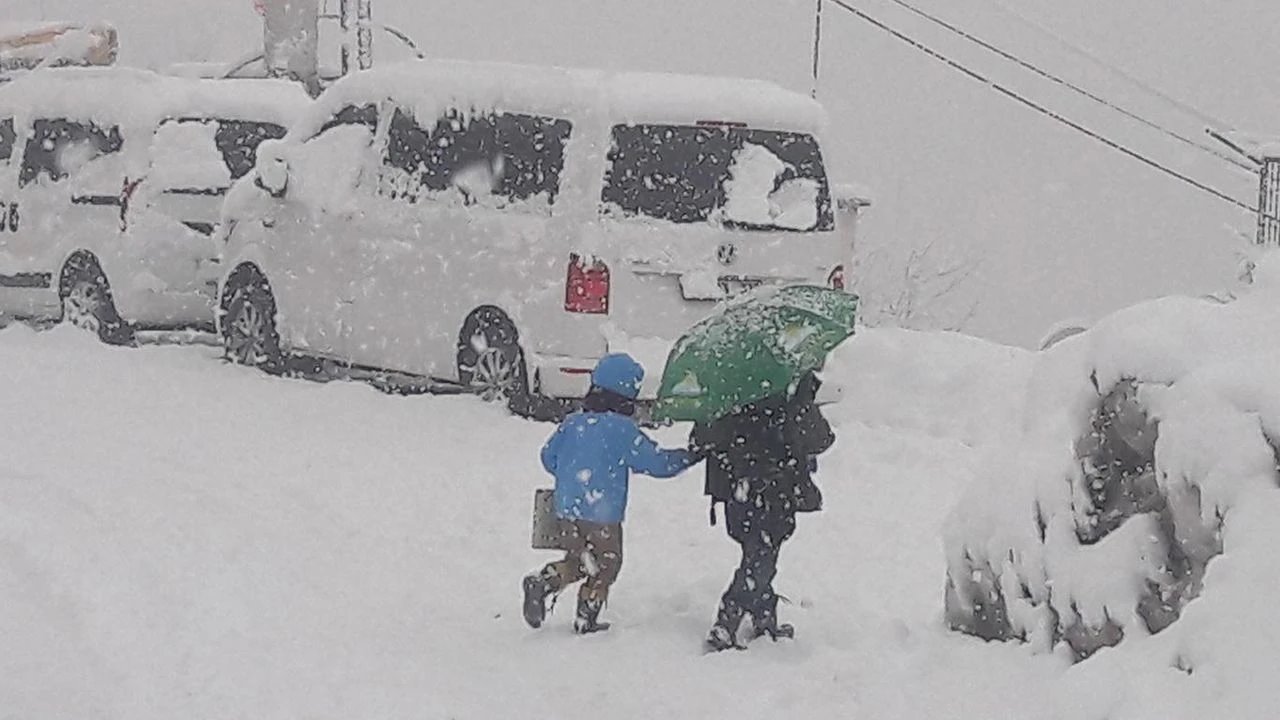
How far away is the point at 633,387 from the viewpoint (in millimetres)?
6891

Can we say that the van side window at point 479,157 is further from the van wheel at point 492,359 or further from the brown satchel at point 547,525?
the brown satchel at point 547,525

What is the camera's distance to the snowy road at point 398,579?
6152mm

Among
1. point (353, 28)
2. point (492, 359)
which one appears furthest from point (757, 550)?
point (353, 28)

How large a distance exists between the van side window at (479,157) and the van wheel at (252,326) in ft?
4.53

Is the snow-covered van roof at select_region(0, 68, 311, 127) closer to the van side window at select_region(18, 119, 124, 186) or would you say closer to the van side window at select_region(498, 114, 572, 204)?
the van side window at select_region(18, 119, 124, 186)

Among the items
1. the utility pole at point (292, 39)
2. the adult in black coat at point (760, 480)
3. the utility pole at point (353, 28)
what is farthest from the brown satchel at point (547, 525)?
the utility pole at point (353, 28)

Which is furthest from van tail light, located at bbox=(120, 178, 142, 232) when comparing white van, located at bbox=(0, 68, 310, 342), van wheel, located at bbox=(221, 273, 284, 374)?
van wheel, located at bbox=(221, 273, 284, 374)

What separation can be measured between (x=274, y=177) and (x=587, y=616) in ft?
22.0

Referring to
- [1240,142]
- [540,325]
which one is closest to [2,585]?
[540,325]

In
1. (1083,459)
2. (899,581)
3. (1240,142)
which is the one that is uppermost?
(1240,142)

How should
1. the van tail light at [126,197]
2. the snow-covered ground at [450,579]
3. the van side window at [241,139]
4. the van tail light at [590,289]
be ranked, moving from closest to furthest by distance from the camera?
1. the snow-covered ground at [450,579]
2. the van tail light at [590,289]
3. the van tail light at [126,197]
4. the van side window at [241,139]

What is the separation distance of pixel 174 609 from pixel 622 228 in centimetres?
460

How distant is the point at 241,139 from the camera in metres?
15.0

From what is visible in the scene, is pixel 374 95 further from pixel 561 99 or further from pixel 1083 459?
pixel 1083 459
